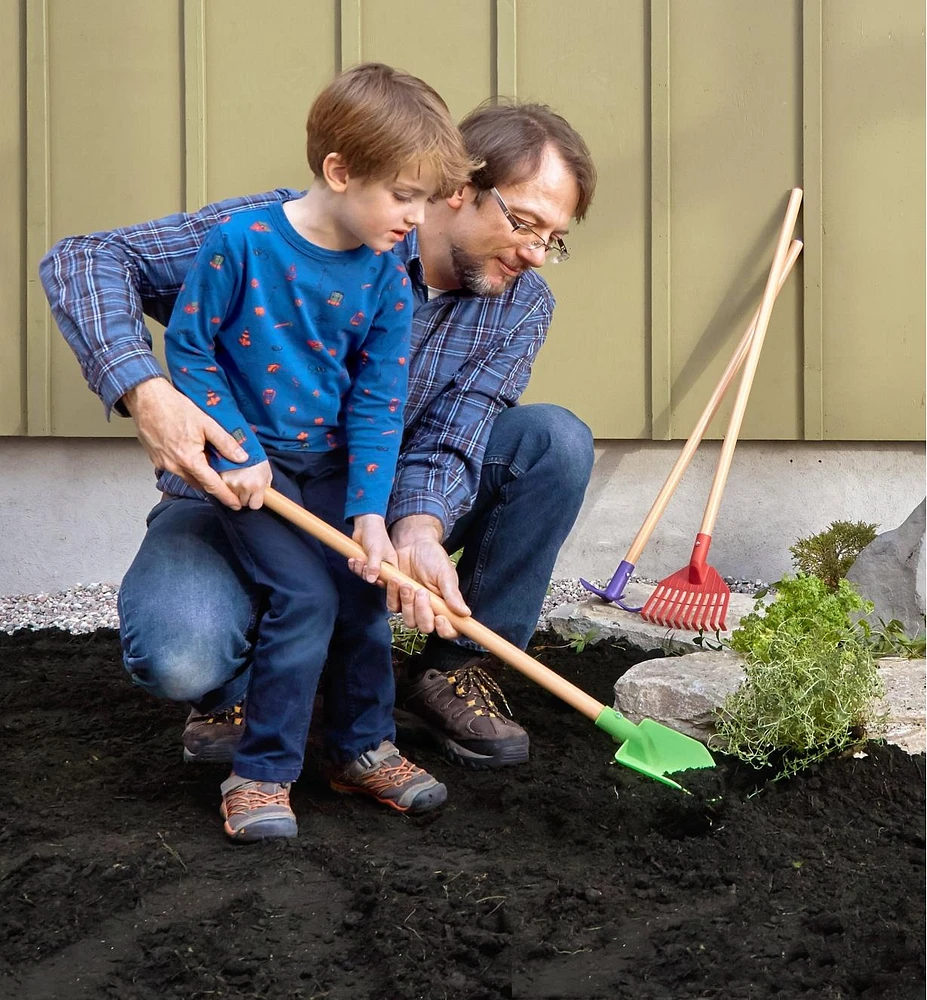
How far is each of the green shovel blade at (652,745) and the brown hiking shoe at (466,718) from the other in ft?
1.13

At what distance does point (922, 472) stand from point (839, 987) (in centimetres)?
301

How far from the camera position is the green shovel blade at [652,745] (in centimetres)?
227

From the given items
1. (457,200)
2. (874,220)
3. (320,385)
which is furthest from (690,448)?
(320,385)

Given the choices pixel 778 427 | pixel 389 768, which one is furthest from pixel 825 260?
pixel 389 768

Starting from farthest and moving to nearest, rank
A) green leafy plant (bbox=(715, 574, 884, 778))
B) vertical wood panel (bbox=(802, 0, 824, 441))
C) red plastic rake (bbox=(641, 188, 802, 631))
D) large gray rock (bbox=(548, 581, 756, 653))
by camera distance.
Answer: vertical wood panel (bbox=(802, 0, 824, 441)) → red plastic rake (bbox=(641, 188, 802, 631)) → large gray rock (bbox=(548, 581, 756, 653)) → green leafy plant (bbox=(715, 574, 884, 778))

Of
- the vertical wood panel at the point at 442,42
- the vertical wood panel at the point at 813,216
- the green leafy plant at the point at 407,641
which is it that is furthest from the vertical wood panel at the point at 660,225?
the green leafy plant at the point at 407,641

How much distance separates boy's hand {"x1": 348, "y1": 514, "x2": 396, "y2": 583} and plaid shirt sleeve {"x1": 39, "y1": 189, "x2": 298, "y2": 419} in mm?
487

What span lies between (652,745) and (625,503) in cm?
216

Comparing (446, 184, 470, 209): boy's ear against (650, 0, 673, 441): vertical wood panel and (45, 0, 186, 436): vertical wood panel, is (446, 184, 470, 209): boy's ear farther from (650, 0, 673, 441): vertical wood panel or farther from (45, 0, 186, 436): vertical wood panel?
(45, 0, 186, 436): vertical wood panel

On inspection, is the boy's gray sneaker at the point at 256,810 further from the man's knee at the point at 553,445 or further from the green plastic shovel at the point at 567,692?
the man's knee at the point at 553,445

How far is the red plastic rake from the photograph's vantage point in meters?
3.62

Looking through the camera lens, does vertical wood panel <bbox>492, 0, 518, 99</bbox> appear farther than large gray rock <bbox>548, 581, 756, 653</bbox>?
Yes

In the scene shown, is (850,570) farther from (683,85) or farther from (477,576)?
(683,85)

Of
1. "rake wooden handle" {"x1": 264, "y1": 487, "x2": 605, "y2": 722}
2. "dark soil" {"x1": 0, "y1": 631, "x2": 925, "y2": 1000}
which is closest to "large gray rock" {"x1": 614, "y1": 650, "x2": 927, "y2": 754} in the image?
"dark soil" {"x1": 0, "y1": 631, "x2": 925, "y2": 1000}
